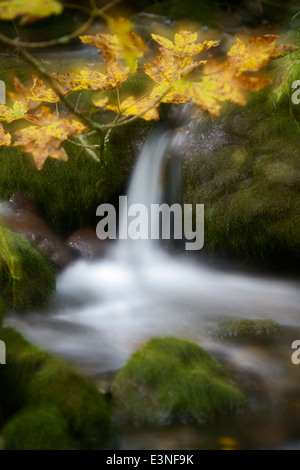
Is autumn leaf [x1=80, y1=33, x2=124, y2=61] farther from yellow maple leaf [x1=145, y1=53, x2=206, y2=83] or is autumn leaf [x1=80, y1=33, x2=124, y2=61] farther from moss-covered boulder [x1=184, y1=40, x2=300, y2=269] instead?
moss-covered boulder [x1=184, y1=40, x2=300, y2=269]

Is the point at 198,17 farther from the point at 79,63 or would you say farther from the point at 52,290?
the point at 52,290

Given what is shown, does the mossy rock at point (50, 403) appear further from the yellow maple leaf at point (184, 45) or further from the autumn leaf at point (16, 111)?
the autumn leaf at point (16, 111)

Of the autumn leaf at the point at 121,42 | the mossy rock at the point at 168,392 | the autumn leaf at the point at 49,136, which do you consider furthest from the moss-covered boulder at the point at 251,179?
the mossy rock at the point at 168,392

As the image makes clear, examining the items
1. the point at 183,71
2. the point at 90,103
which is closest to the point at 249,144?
the point at 183,71

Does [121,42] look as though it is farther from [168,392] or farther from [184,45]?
[168,392]

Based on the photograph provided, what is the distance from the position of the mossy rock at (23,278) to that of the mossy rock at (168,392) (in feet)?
4.42

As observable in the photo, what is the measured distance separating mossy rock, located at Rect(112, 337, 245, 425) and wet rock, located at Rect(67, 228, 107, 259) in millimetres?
2434

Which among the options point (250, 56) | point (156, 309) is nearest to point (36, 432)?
point (156, 309)

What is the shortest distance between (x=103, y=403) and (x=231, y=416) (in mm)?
699

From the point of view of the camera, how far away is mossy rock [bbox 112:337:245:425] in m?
2.33

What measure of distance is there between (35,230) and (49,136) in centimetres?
138

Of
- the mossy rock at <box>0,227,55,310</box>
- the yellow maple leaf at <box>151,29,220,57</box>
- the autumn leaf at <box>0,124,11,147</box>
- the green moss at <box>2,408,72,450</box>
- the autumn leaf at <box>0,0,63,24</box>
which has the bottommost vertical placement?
the green moss at <box>2,408,72,450</box>

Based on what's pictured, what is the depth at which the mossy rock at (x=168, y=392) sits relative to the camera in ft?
7.64

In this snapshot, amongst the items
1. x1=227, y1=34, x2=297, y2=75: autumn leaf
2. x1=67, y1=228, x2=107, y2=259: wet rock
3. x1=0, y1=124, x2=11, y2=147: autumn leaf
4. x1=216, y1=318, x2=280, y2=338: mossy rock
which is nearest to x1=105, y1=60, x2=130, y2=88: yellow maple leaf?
x1=227, y1=34, x2=297, y2=75: autumn leaf
